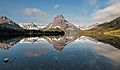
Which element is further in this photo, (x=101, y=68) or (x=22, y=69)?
(x=101, y=68)

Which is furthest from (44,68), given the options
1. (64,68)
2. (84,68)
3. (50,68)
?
(84,68)

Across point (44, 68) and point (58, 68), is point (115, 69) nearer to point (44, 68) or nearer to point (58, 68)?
point (58, 68)

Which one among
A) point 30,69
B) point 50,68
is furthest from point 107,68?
point 30,69

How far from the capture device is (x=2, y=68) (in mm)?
42719

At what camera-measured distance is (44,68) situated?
4297cm

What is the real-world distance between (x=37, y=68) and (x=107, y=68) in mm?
14571

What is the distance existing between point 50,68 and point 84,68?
7042 millimetres

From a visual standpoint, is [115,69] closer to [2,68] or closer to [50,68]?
[50,68]

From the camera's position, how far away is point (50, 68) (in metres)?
43.1

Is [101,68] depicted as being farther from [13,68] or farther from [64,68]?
[13,68]

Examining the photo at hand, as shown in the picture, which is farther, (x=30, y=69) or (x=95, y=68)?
(x=95, y=68)

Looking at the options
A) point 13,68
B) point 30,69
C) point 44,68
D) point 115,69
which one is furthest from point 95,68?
point 13,68

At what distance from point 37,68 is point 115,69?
15.8m

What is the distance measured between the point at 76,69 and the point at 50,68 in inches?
209
